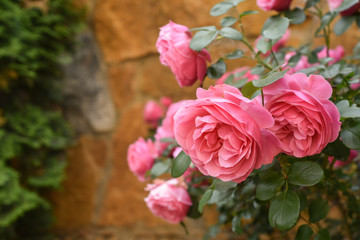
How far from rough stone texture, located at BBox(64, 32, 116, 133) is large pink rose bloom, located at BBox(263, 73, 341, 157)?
1273 millimetres

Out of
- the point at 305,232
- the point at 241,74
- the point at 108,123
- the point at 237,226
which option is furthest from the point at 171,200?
the point at 108,123

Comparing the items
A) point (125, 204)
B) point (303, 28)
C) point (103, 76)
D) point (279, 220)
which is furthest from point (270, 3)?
point (125, 204)

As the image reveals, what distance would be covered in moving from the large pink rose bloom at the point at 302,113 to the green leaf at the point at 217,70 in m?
0.19

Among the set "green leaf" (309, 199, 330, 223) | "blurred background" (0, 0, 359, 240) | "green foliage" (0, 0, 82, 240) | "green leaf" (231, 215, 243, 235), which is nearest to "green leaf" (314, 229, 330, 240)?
"green leaf" (309, 199, 330, 223)

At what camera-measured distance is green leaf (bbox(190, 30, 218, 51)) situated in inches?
22.2

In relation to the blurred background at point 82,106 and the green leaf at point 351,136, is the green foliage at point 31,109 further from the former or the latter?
the green leaf at point 351,136

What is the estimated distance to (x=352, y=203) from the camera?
66cm

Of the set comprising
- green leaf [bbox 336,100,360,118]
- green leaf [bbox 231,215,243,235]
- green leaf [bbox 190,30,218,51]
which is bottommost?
green leaf [bbox 231,215,243,235]

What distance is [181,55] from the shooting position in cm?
59

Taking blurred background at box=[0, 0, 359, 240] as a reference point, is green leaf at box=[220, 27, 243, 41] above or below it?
above

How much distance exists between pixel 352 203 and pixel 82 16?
1.33 meters

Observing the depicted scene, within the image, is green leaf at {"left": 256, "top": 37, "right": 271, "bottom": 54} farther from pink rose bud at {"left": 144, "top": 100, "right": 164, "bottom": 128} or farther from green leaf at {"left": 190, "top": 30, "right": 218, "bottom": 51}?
pink rose bud at {"left": 144, "top": 100, "right": 164, "bottom": 128}

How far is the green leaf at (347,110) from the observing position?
44 cm

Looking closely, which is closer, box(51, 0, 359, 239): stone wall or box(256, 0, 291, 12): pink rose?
box(256, 0, 291, 12): pink rose
